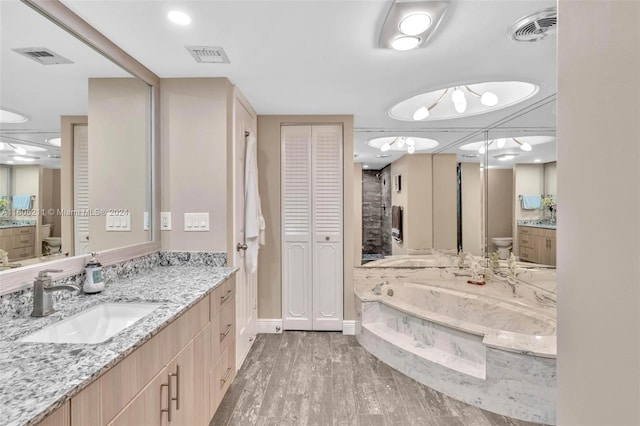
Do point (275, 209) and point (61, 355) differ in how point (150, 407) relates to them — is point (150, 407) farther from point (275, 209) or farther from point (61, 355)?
point (275, 209)

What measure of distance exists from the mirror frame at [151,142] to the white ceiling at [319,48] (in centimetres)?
5

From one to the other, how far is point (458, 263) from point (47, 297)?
11.9 ft

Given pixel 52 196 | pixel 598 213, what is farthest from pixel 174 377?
pixel 598 213

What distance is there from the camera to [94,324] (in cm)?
144

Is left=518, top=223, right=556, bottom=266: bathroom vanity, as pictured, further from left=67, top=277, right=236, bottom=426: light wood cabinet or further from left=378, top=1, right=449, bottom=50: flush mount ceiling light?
left=67, top=277, right=236, bottom=426: light wood cabinet

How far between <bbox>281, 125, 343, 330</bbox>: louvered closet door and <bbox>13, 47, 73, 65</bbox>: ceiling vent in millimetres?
1910

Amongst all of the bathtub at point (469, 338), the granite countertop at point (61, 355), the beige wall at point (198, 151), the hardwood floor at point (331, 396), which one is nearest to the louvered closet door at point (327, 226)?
the bathtub at point (469, 338)

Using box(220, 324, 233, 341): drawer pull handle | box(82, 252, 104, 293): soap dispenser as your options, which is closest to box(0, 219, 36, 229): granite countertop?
box(82, 252, 104, 293): soap dispenser

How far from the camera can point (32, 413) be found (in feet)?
2.28

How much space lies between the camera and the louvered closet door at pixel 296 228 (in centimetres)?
327

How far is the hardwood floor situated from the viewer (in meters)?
1.97

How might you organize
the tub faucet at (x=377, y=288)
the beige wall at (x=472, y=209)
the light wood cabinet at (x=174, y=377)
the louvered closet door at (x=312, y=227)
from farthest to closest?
the beige wall at (x=472, y=209) → the louvered closet door at (x=312, y=227) → the tub faucet at (x=377, y=288) → the light wood cabinet at (x=174, y=377)

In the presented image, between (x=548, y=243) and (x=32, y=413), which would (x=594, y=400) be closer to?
(x=32, y=413)

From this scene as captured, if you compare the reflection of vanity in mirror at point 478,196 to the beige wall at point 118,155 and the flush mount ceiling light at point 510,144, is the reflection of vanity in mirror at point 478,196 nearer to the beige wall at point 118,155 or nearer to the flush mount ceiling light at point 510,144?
the flush mount ceiling light at point 510,144
